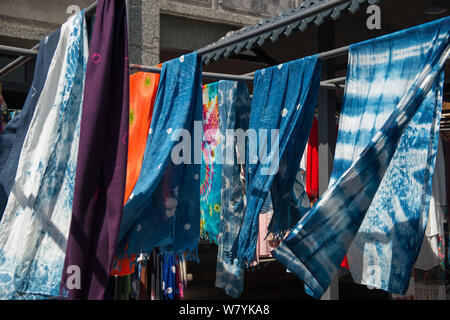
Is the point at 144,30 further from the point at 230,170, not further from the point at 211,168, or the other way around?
the point at 230,170

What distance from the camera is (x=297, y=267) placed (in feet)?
6.88

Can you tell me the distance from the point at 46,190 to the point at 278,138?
3.98 ft

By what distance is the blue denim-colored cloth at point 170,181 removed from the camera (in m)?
2.43

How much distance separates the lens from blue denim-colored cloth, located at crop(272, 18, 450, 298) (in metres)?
1.97

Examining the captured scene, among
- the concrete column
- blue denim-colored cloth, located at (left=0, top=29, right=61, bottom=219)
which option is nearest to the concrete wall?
the concrete column

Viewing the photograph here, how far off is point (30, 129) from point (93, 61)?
1.46 feet

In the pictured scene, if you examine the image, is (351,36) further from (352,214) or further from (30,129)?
(30,129)

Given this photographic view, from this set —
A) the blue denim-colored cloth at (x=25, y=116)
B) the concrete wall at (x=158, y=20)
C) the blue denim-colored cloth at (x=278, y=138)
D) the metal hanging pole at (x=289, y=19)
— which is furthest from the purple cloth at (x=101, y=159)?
the concrete wall at (x=158, y=20)

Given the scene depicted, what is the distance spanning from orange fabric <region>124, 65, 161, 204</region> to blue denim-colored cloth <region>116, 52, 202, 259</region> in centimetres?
10

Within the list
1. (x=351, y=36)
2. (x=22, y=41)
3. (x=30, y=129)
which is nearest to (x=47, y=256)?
(x=30, y=129)

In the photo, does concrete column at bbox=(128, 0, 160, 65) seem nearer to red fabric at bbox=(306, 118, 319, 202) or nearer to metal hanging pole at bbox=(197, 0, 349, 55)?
red fabric at bbox=(306, 118, 319, 202)

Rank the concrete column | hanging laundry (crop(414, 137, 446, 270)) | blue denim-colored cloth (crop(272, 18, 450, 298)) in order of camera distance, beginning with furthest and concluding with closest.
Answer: the concrete column → hanging laundry (crop(414, 137, 446, 270)) → blue denim-colored cloth (crop(272, 18, 450, 298))

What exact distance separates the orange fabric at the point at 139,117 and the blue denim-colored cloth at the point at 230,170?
0.57 metres

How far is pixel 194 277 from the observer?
7.15 meters
